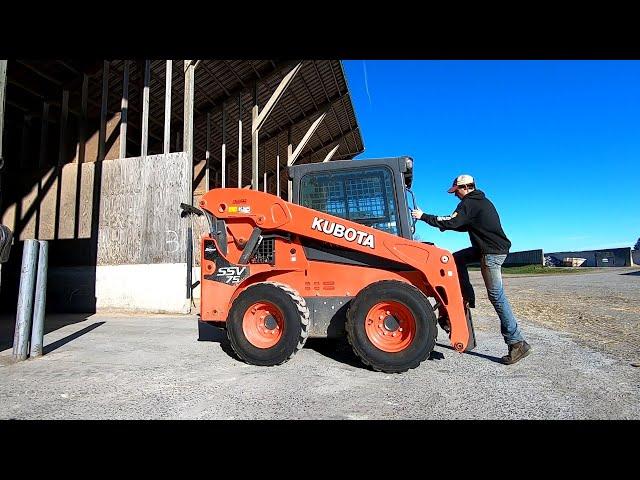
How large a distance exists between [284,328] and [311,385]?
0.77 metres

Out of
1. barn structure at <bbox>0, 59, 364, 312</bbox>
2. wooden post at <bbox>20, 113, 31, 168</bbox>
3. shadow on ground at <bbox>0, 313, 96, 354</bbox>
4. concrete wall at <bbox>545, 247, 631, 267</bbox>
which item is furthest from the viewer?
concrete wall at <bbox>545, 247, 631, 267</bbox>

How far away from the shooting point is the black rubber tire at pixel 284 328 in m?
3.88

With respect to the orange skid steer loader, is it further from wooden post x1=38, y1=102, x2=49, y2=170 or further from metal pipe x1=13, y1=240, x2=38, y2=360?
wooden post x1=38, y1=102, x2=49, y2=170

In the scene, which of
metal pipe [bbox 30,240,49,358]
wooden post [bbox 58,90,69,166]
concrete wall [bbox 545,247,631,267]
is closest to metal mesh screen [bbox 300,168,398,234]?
metal pipe [bbox 30,240,49,358]

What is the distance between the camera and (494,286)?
4.03 m

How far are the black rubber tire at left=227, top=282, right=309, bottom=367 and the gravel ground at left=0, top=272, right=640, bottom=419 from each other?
147 millimetres

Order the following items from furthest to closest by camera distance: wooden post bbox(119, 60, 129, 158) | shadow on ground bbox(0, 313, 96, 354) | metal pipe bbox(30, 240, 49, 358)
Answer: wooden post bbox(119, 60, 129, 158) < shadow on ground bbox(0, 313, 96, 354) < metal pipe bbox(30, 240, 49, 358)

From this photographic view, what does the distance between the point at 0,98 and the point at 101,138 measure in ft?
20.9

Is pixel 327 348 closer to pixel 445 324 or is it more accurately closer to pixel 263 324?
pixel 263 324

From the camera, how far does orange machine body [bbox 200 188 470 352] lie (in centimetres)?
390

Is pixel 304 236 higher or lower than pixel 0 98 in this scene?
lower
